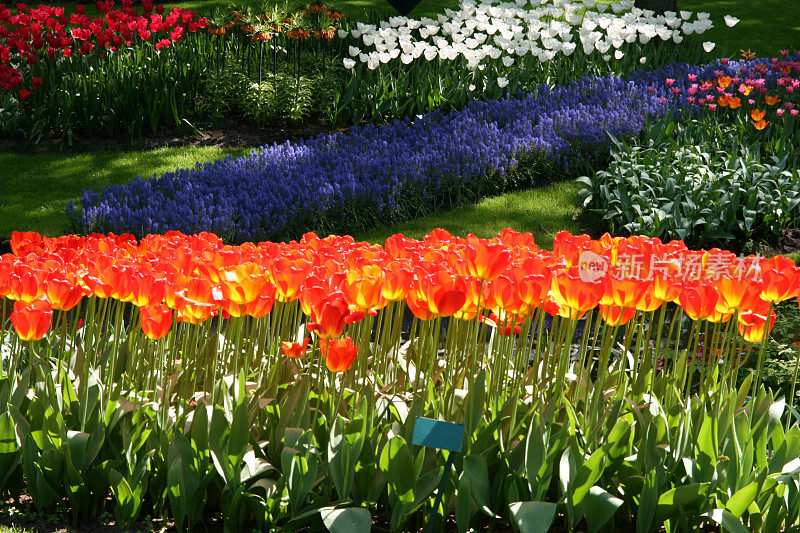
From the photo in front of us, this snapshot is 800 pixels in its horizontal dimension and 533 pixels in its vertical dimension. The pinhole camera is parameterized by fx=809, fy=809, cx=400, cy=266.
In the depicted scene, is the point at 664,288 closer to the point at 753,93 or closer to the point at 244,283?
the point at 244,283

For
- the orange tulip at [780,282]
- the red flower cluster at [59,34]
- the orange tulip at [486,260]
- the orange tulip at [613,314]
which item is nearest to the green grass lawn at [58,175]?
the red flower cluster at [59,34]

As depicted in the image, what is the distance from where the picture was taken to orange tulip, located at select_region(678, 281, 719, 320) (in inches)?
87.2

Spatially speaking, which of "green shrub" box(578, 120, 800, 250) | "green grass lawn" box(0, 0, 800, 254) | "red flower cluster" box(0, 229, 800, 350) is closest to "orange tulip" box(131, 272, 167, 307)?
"red flower cluster" box(0, 229, 800, 350)

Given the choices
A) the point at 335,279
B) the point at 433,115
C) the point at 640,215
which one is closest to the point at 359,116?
the point at 433,115

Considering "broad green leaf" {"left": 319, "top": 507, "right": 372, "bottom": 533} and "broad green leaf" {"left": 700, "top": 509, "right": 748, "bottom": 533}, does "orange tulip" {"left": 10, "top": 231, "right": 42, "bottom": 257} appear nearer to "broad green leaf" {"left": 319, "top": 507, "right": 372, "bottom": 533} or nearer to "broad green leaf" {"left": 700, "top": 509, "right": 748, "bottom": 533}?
"broad green leaf" {"left": 319, "top": 507, "right": 372, "bottom": 533}

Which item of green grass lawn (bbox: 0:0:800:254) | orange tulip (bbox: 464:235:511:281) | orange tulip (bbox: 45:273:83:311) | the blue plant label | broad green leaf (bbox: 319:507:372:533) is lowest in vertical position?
green grass lawn (bbox: 0:0:800:254)

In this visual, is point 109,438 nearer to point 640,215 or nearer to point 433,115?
point 640,215

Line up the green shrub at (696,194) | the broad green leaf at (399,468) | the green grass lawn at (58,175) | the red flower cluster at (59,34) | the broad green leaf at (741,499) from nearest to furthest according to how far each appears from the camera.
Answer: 1. the broad green leaf at (741,499)
2. the broad green leaf at (399,468)
3. the green shrub at (696,194)
4. the green grass lawn at (58,175)
5. the red flower cluster at (59,34)

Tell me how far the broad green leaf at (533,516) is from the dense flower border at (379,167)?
400 centimetres

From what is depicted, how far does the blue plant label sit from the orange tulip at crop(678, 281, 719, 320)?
2.56 ft

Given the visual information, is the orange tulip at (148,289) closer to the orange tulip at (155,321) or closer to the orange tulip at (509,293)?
the orange tulip at (155,321)

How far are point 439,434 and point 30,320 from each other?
1.18 metres

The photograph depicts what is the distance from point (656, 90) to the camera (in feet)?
28.5

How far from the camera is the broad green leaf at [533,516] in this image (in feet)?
6.51
